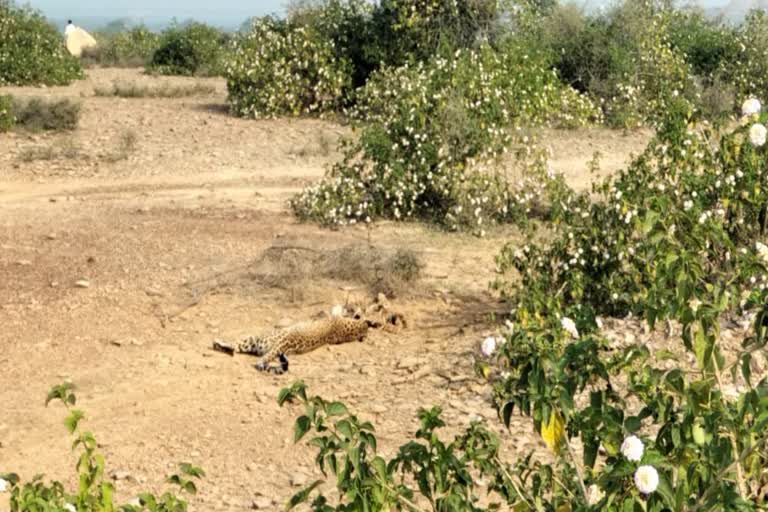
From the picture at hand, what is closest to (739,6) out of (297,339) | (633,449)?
(297,339)

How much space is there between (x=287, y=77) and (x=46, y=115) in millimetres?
3061

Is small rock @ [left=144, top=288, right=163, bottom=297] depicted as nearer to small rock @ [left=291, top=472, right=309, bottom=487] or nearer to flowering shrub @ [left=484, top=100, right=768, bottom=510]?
small rock @ [left=291, top=472, right=309, bottom=487]

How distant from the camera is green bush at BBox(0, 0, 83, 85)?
1859 centimetres

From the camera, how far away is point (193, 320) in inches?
287

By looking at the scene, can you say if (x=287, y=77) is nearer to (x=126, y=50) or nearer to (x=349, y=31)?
(x=349, y=31)

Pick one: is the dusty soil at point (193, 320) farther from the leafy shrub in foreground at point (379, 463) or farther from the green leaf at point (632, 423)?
the green leaf at point (632, 423)

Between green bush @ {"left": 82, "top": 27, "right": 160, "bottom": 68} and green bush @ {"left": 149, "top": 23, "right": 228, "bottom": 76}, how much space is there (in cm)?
89

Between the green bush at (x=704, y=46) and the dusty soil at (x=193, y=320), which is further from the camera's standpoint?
the green bush at (x=704, y=46)

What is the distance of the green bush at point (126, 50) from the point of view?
2461 cm

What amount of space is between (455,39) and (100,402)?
34.3ft

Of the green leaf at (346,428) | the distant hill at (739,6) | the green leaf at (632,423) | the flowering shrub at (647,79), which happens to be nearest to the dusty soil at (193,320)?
the green leaf at (346,428)

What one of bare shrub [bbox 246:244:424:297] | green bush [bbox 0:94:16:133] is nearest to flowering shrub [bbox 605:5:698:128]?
green bush [bbox 0:94:16:133]

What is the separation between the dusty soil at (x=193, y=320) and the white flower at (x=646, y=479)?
2749mm

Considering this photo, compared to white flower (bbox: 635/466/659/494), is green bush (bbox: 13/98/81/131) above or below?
below
